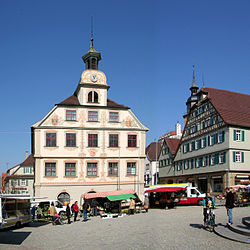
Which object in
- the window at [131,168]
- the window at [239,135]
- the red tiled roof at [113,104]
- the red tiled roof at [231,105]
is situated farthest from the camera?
the red tiled roof at [231,105]

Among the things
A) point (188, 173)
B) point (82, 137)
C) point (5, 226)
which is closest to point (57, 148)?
point (82, 137)

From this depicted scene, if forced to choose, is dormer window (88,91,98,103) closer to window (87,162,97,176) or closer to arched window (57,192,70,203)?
window (87,162,97,176)

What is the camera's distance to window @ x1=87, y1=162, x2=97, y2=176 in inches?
1420

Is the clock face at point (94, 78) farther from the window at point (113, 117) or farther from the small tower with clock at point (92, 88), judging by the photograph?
the window at point (113, 117)

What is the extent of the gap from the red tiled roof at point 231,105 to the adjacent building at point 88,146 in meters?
13.2

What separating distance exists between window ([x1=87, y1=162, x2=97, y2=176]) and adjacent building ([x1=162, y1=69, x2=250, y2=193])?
16.4 m

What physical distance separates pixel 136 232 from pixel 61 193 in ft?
65.3

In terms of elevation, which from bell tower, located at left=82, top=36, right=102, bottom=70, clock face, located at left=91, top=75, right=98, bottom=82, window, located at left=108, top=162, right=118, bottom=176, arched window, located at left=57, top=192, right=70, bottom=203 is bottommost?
arched window, located at left=57, top=192, right=70, bottom=203

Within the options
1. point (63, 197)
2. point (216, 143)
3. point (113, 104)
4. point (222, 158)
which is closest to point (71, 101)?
point (113, 104)

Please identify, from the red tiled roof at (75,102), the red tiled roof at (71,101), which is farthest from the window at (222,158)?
the red tiled roof at (71,101)

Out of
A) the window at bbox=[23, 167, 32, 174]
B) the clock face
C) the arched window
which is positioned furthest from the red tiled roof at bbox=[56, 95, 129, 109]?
the window at bbox=[23, 167, 32, 174]

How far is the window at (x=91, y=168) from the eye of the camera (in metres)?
36.1

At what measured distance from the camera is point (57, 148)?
117 ft

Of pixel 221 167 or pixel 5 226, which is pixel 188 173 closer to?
pixel 221 167
